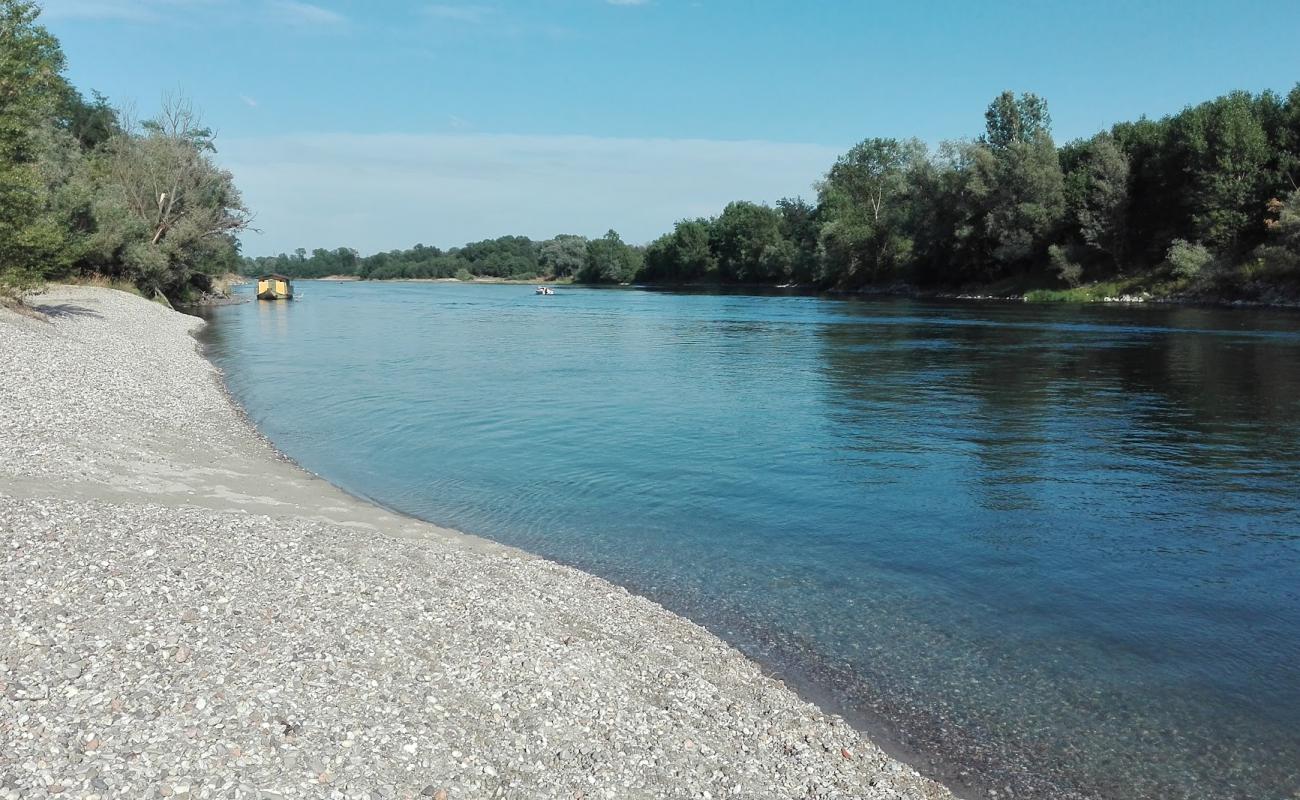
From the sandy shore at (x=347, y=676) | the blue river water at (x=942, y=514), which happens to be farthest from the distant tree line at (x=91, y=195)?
the sandy shore at (x=347, y=676)

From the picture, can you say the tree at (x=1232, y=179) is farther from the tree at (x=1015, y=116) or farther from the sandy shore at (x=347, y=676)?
the sandy shore at (x=347, y=676)

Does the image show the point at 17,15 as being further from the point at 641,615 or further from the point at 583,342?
the point at 641,615

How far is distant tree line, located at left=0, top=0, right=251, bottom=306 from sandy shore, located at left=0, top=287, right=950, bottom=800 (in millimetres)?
22635

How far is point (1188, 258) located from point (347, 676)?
244 ft

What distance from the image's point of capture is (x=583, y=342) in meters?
50.2

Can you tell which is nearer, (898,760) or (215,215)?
(898,760)

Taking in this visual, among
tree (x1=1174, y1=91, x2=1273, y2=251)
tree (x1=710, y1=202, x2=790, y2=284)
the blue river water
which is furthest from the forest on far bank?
the blue river water

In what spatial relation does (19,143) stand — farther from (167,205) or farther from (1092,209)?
(1092,209)

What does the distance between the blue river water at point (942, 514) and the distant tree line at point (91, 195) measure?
830 centimetres

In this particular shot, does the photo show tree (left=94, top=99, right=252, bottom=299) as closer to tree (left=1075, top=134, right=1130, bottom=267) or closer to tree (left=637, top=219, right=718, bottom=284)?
tree (left=1075, top=134, right=1130, bottom=267)

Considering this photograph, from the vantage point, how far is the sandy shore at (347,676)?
20.0 ft

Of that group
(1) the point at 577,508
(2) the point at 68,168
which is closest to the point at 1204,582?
(1) the point at 577,508

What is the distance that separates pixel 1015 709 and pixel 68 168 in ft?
202

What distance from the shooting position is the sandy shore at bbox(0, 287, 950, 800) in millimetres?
6082
